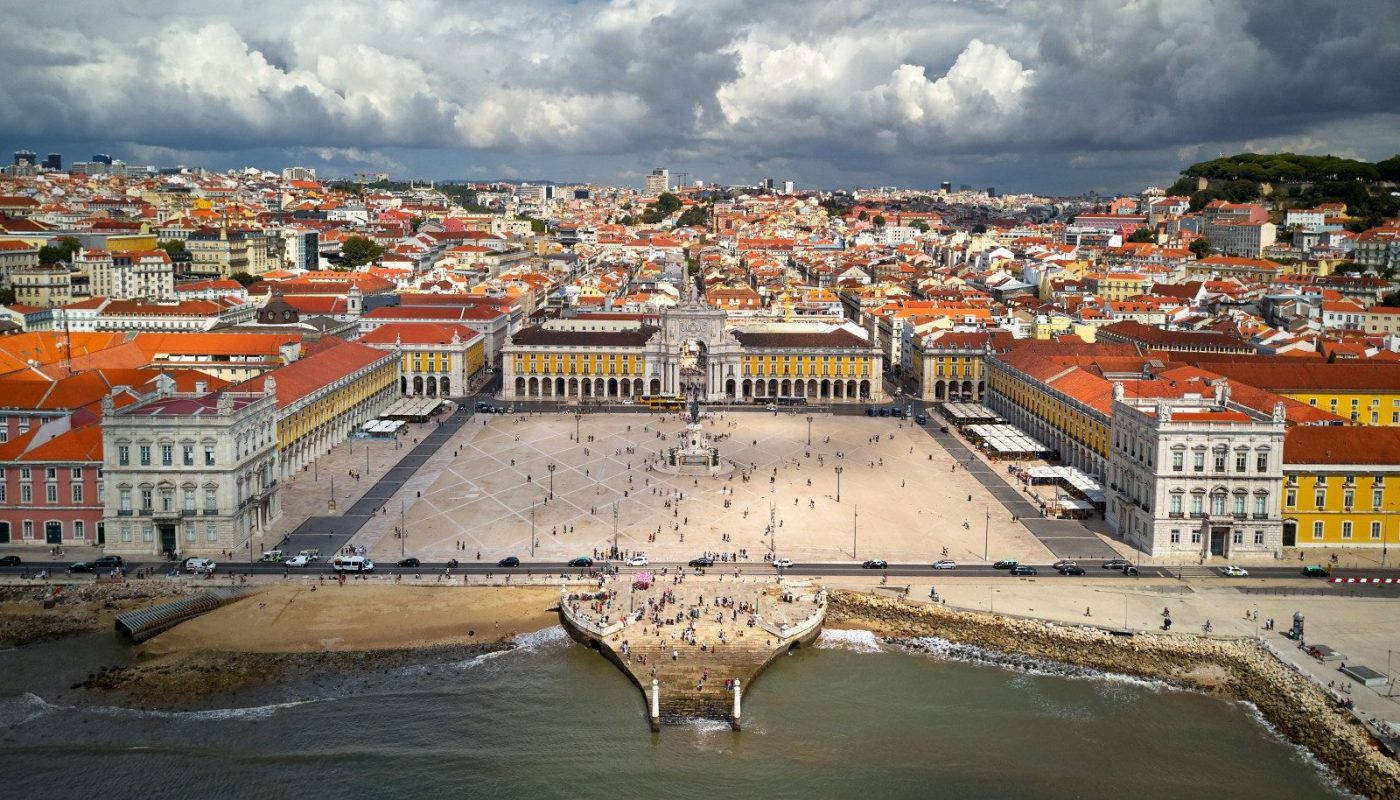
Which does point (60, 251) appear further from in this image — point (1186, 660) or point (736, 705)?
point (1186, 660)

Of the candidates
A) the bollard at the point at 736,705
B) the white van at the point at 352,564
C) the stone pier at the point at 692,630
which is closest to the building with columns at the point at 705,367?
the white van at the point at 352,564

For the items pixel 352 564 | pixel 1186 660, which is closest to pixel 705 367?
pixel 352 564

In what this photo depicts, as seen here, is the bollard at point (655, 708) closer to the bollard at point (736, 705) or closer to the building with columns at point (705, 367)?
the bollard at point (736, 705)

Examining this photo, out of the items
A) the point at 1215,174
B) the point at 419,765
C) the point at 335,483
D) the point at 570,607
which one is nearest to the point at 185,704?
the point at 419,765

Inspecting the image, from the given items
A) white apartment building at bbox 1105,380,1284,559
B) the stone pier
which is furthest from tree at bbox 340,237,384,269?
white apartment building at bbox 1105,380,1284,559

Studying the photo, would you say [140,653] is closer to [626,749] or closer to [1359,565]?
[626,749]
